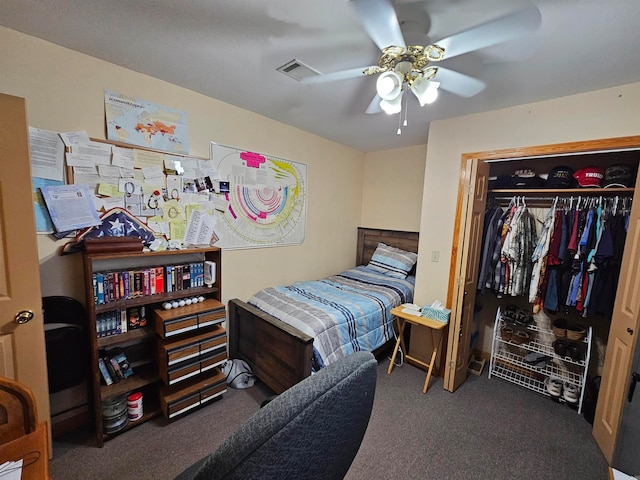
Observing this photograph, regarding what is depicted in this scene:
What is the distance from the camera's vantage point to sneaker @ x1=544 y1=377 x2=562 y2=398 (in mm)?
2289

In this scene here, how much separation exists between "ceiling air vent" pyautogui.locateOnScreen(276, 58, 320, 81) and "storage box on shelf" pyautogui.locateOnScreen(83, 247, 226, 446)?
136cm

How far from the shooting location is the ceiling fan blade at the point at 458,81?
5.01ft

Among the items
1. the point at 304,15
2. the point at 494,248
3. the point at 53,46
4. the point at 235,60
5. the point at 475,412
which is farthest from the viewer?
the point at 494,248

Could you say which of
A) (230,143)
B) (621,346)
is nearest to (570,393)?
(621,346)

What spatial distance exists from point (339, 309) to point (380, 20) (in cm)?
198

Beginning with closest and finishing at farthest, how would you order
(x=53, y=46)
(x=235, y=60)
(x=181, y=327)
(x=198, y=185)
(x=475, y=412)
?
1. (x=53, y=46)
2. (x=235, y=60)
3. (x=181, y=327)
4. (x=475, y=412)
5. (x=198, y=185)

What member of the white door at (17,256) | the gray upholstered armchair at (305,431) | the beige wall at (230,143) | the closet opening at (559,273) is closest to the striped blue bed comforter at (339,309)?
the beige wall at (230,143)

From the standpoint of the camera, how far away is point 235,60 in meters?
1.71

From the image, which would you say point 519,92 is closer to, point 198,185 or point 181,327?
point 198,185

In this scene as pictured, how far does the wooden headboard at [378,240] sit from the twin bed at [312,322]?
Result: 0.24m

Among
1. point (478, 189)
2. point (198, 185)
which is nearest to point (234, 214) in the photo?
point (198, 185)

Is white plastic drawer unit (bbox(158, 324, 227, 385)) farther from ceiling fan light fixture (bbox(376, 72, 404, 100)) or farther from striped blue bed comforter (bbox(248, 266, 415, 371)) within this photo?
ceiling fan light fixture (bbox(376, 72, 404, 100))

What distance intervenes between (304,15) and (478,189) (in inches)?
69.5

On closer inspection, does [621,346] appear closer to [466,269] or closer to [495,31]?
[466,269]
